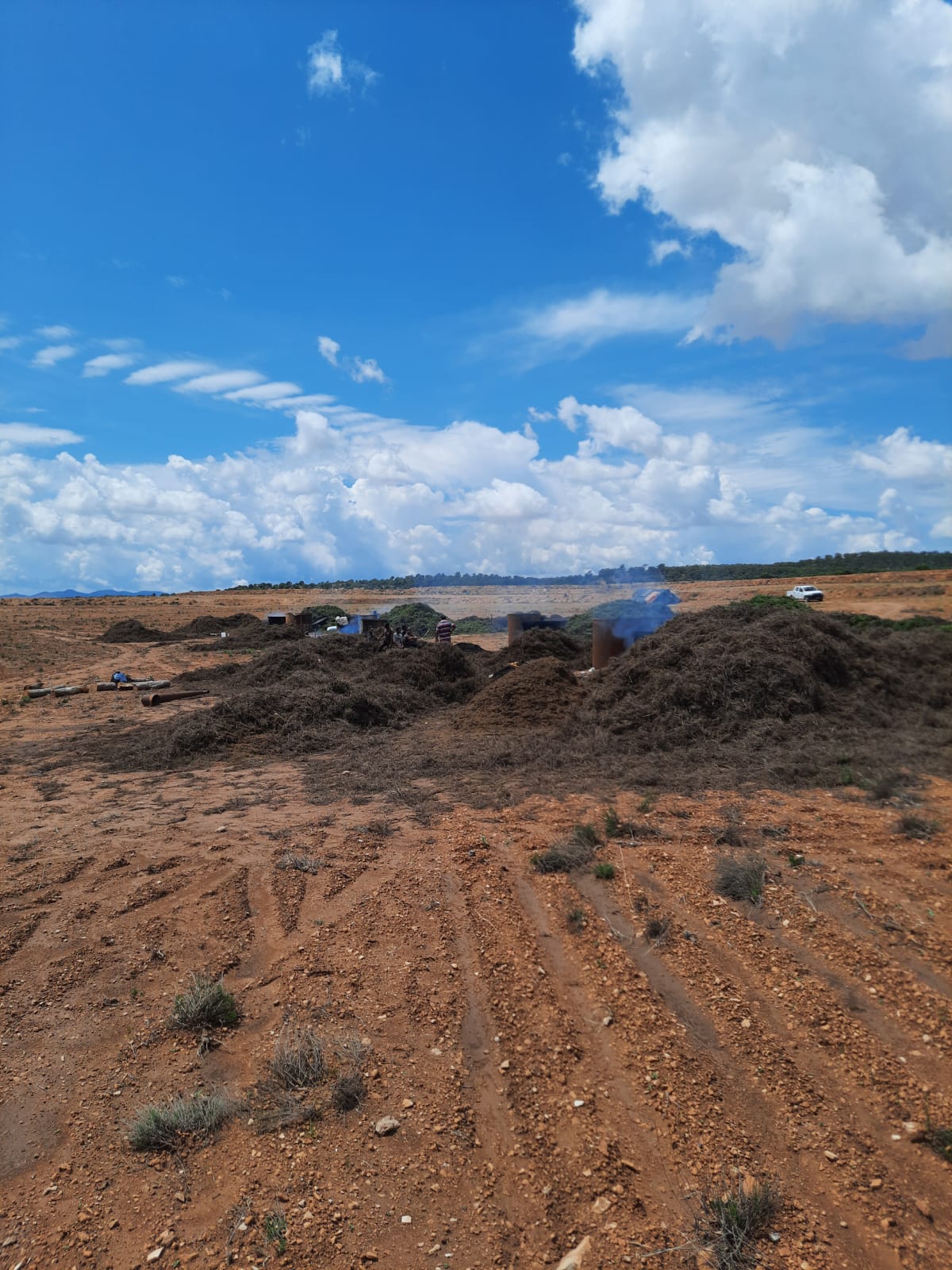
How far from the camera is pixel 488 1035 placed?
13.6 feet

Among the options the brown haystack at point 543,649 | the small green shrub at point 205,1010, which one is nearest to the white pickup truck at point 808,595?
the brown haystack at point 543,649

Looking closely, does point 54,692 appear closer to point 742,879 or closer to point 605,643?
point 605,643

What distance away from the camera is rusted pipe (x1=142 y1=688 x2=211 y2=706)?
1590 cm

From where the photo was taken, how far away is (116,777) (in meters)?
10.2

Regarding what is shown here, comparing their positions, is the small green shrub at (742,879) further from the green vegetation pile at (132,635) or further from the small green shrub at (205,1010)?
the green vegetation pile at (132,635)

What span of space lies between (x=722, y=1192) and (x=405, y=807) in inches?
228

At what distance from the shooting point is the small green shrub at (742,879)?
5.59 metres

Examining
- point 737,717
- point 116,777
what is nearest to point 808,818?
point 737,717

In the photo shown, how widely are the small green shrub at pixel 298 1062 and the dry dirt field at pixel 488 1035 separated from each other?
0.24 ft

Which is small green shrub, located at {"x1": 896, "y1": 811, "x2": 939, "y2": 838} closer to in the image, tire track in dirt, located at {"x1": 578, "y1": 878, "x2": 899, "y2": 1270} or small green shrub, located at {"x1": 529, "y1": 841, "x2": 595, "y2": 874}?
small green shrub, located at {"x1": 529, "y1": 841, "x2": 595, "y2": 874}

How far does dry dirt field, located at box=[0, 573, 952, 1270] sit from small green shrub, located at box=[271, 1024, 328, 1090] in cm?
7

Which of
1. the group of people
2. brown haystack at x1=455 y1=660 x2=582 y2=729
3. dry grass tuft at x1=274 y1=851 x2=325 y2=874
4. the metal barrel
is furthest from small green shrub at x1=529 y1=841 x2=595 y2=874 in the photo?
the group of people

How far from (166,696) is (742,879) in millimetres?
14250

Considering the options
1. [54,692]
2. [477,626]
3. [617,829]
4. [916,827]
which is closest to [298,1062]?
[617,829]
